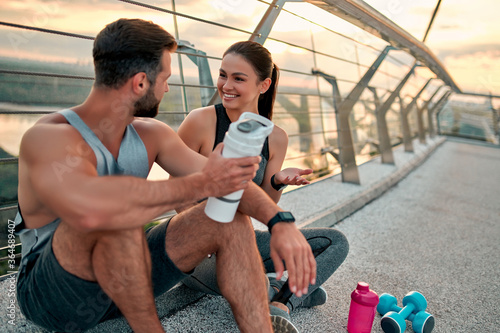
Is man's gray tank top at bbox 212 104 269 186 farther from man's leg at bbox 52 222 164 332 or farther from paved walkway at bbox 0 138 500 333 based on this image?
man's leg at bbox 52 222 164 332

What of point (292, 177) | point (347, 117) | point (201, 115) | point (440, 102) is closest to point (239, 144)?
point (292, 177)

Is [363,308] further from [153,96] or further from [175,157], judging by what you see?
[153,96]

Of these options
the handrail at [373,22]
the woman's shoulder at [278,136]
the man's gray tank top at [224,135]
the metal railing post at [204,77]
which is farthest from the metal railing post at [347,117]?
the man's gray tank top at [224,135]

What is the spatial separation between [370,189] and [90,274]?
436 centimetres

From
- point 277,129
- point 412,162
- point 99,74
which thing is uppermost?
point 99,74

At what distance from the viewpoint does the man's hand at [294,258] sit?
156cm

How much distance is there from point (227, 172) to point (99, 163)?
51 cm

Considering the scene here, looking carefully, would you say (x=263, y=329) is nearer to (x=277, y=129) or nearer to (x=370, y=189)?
(x=277, y=129)

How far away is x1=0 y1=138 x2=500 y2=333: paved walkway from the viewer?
2.17m

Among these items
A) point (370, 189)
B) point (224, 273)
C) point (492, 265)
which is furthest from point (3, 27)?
point (370, 189)

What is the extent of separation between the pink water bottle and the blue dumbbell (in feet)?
0.41

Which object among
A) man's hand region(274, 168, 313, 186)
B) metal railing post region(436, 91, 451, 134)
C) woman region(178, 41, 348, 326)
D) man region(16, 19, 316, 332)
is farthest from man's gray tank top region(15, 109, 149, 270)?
metal railing post region(436, 91, 451, 134)

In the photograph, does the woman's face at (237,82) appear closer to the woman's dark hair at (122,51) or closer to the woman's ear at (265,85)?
the woman's ear at (265,85)

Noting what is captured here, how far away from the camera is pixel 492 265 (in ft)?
10.4
